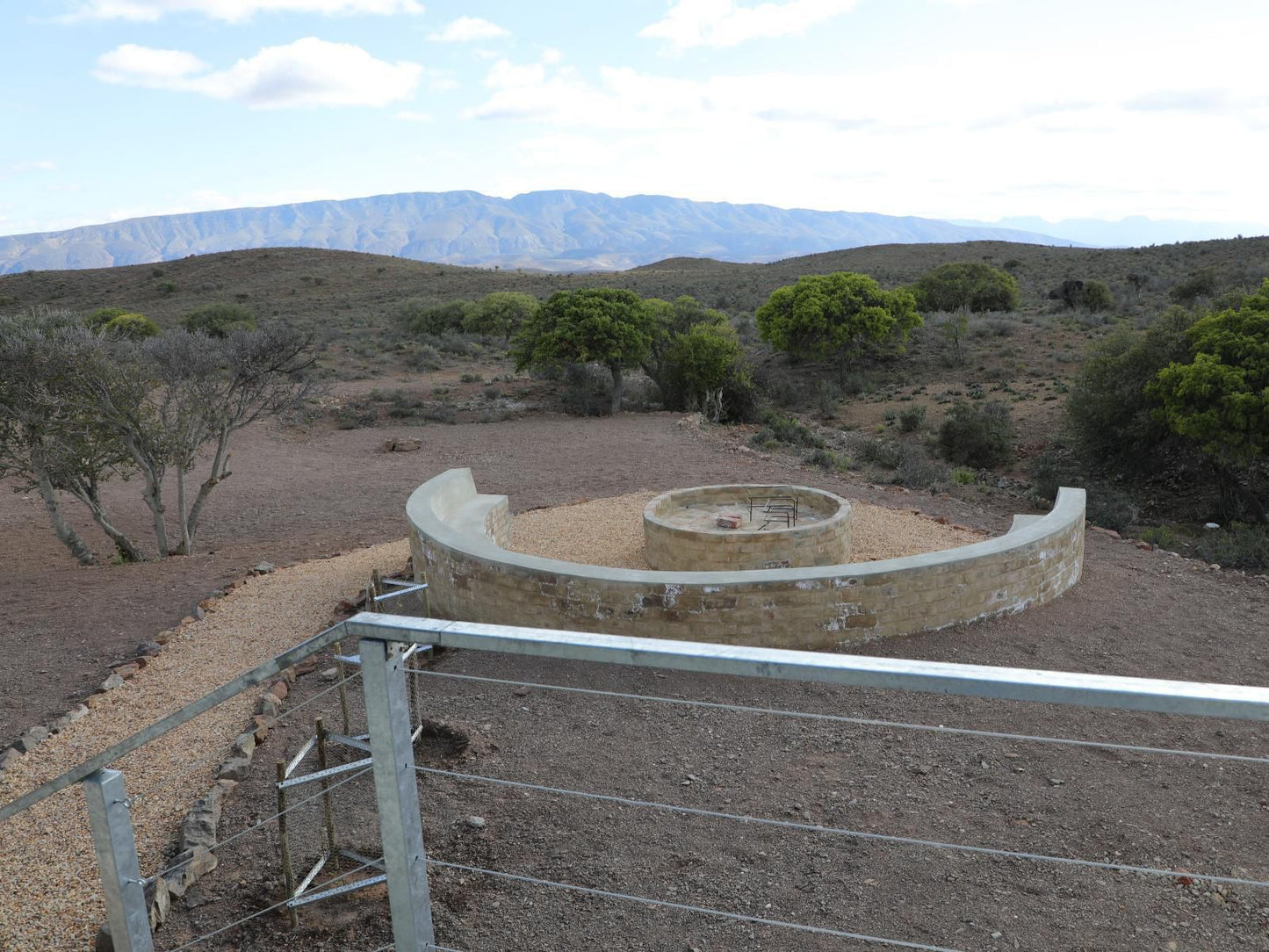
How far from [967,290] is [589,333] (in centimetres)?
1938

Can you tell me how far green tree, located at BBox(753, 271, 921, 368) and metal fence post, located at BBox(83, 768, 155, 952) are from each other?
971 inches

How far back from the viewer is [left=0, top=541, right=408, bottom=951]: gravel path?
445 centimetres

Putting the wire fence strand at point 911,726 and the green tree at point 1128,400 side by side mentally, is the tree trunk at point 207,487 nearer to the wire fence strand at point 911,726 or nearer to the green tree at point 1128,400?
the wire fence strand at point 911,726

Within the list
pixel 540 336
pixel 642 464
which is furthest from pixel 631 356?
pixel 642 464

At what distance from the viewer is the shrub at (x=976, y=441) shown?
733 inches

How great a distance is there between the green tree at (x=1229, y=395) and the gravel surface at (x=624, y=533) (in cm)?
499

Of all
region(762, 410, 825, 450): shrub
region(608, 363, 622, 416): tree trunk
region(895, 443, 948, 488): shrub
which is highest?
region(608, 363, 622, 416): tree trunk

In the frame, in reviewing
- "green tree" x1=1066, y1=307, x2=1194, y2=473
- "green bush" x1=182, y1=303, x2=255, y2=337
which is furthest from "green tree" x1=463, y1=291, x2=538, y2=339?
"green tree" x1=1066, y1=307, x2=1194, y2=473

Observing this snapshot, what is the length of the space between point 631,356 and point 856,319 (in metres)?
7.39

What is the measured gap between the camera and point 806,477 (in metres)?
15.2

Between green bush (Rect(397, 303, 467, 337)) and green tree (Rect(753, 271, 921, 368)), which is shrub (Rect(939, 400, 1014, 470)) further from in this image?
green bush (Rect(397, 303, 467, 337))

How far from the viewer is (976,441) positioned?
1861 centimetres

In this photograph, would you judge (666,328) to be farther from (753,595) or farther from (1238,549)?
(753,595)

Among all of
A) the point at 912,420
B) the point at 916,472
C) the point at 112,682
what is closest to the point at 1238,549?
the point at 916,472
